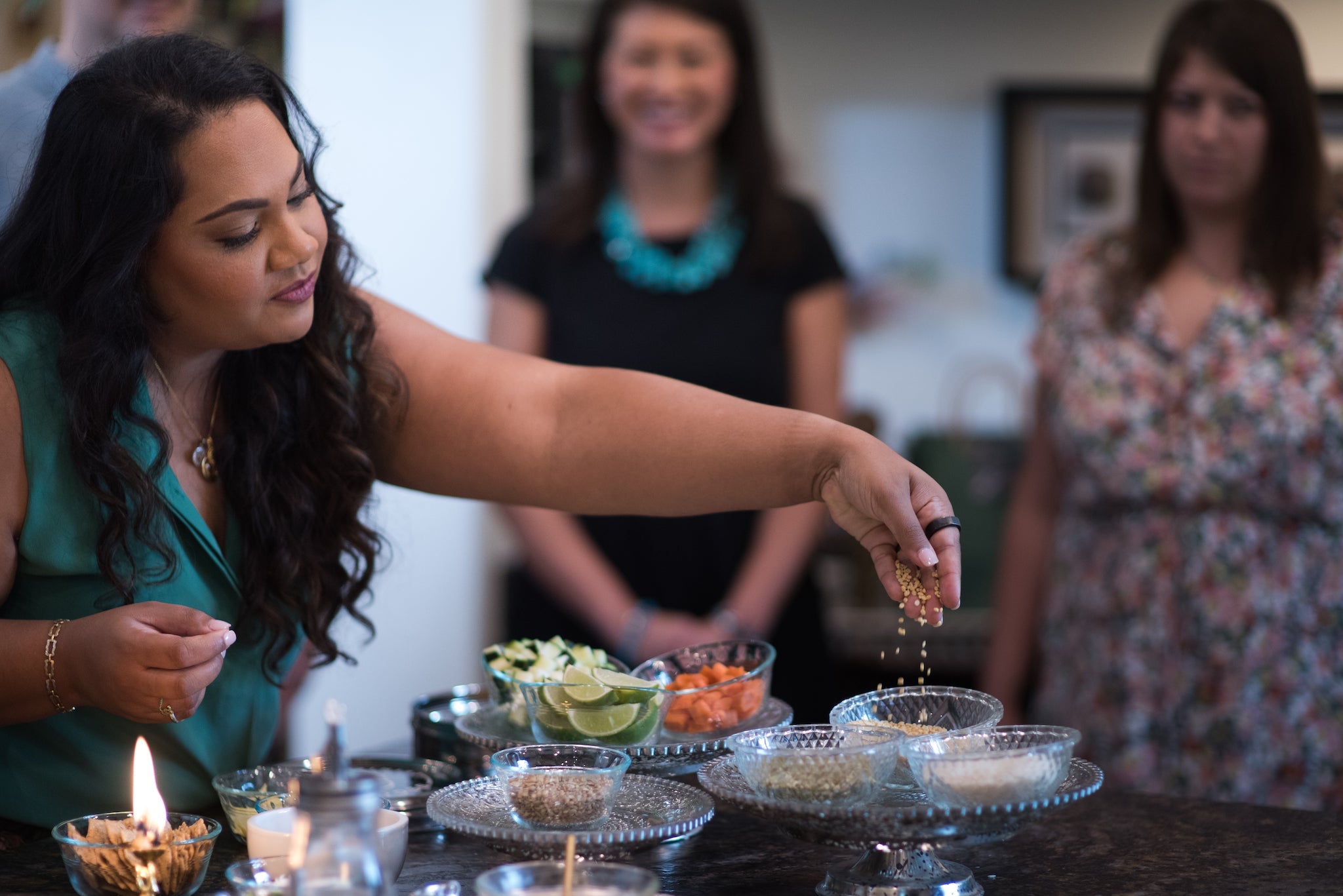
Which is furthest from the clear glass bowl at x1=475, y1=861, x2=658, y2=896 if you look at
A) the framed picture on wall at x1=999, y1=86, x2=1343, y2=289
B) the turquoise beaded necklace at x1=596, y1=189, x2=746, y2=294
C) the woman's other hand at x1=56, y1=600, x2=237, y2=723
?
the framed picture on wall at x1=999, y1=86, x2=1343, y2=289

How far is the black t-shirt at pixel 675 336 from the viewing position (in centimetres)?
249

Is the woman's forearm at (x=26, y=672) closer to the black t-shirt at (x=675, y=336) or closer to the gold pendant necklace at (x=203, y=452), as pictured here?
the gold pendant necklace at (x=203, y=452)

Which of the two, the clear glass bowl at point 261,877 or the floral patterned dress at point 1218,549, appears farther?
the floral patterned dress at point 1218,549

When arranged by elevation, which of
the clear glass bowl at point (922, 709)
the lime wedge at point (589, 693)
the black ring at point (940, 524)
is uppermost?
the black ring at point (940, 524)

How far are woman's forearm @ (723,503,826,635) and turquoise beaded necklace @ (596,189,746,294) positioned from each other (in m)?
0.46

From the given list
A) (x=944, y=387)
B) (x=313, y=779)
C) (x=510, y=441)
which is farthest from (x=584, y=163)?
(x=944, y=387)

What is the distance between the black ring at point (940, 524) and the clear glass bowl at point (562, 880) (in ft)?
1.58

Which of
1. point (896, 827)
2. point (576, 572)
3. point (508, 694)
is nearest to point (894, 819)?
point (896, 827)

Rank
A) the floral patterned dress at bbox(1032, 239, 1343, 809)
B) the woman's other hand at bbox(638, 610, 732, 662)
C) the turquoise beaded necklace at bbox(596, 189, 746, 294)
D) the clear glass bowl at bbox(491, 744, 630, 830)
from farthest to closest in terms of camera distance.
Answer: the turquoise beaded necklace at bbox(596, 189, 746, 294) < the woman's other hand at bbox(638, 610, 732, 662) < the floral patterned dress at bbox(1032, 239, 1343, 809) < the clear glass bowl at bbox(491, 744, 630, 830)

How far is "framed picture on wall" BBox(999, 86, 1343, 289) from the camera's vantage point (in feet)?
14.9

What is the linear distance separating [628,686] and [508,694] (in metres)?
0.17

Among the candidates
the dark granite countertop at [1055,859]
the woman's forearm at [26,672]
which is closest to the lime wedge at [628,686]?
the dark granite countertop at [1055,859]

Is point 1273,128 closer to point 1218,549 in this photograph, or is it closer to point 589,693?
point 1218,549

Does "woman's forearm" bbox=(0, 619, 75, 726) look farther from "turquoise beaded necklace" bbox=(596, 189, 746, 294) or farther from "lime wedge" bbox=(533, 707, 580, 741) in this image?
"turquoise beaded necklace" bbox=(596, 189, 746, 294)
